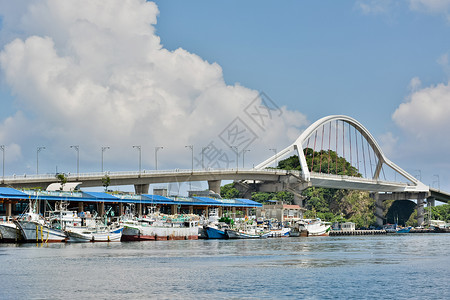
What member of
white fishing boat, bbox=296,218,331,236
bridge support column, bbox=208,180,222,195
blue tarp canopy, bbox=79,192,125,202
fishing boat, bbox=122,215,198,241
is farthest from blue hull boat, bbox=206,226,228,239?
bridge support column, bbox=208,180,222,195

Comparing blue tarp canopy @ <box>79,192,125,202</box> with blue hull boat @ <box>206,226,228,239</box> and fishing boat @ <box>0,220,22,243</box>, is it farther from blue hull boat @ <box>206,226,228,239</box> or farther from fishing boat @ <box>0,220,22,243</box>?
fishing boat @ <box>0,220,22,243</box>

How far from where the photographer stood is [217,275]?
199 ft

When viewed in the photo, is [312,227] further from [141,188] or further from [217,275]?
[217,275]

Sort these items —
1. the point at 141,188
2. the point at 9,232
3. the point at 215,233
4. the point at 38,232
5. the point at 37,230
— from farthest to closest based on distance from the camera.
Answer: the point at 141,188 < the point at 215,233 < the point at 9,232 < the point at 38,232 < the point at 37,230

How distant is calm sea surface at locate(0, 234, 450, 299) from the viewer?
49969mm

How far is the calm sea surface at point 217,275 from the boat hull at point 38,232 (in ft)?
65.4

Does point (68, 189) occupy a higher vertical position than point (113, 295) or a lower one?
higher

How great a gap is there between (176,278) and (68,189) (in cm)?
8993

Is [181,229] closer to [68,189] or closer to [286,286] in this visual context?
[68,189]

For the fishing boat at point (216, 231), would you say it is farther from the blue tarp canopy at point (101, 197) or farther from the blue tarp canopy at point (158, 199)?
the blue tarp canopy at point (101, 197)

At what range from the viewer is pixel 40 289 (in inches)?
2025

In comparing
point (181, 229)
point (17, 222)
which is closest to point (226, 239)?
point (181, 229)

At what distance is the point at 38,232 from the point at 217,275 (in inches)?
2107

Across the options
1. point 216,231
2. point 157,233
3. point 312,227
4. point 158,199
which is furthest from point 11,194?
point 312,227
